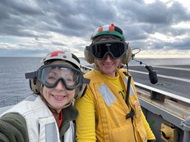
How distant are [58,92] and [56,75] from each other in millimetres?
Result: 156

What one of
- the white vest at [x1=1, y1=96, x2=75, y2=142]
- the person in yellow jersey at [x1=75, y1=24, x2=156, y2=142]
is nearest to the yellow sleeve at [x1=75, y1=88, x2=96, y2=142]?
the person in yellow jersey at [x1=75, y1=24, x2=156, y2=142]

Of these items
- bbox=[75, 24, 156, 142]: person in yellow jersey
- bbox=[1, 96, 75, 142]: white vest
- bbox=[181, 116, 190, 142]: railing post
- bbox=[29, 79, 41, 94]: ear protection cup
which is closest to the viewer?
bbox=[1, 96, 75, 142]: white vest

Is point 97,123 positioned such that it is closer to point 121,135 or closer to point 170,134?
point 121,135

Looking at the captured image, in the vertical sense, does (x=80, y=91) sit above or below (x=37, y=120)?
above

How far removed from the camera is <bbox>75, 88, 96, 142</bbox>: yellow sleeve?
1802mm

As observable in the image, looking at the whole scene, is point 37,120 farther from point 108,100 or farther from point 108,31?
point 108,31

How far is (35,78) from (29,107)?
0.38 m

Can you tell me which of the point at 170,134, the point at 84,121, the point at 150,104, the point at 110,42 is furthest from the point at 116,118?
the point at 150,104

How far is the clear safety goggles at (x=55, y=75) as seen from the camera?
166 cm

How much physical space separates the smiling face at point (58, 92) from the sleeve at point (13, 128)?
357mm

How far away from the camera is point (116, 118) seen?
1.92m

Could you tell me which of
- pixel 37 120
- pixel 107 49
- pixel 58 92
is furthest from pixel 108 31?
pixel 37 120

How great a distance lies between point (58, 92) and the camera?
5.49 feet

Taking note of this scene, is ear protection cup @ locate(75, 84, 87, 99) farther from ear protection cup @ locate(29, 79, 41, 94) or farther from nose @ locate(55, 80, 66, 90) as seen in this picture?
ear protection cup @ locate(29, 79, 41, 94)
